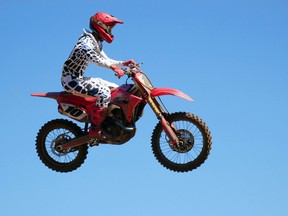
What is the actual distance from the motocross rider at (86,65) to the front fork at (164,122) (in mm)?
1131

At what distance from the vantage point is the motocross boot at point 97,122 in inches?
818

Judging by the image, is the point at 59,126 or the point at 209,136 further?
the point at 59,126

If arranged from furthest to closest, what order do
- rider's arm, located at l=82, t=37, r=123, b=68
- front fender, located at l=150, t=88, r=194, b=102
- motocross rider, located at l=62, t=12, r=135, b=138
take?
motocross rider, located at l=62, t=12, r=135, b=138
front fender, located at l=150, t=88, r=194, b=102
rider's arm, located at l=82, t=37, r=123, b=68

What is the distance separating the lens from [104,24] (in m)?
20.8

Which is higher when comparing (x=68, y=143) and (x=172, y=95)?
(x=172, y=95)

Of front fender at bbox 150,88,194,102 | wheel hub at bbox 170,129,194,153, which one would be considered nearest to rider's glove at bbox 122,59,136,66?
front fender at bbox 150,88,194,102

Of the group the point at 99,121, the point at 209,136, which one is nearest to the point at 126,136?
the point at 99,121

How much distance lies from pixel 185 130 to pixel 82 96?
282 cm

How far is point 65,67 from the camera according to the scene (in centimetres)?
2091

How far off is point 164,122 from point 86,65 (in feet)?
8.14

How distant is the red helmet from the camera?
20.8 metres

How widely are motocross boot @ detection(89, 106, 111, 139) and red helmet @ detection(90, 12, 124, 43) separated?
1.78m

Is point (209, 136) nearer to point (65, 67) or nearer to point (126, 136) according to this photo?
point (126, 136)

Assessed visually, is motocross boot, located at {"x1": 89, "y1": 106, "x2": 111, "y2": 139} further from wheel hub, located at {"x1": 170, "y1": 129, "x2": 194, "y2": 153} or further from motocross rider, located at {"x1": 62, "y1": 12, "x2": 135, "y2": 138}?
wheel hub, located at {"x1": 170, "y1": 129, "x2": 194, "y2": 153}
